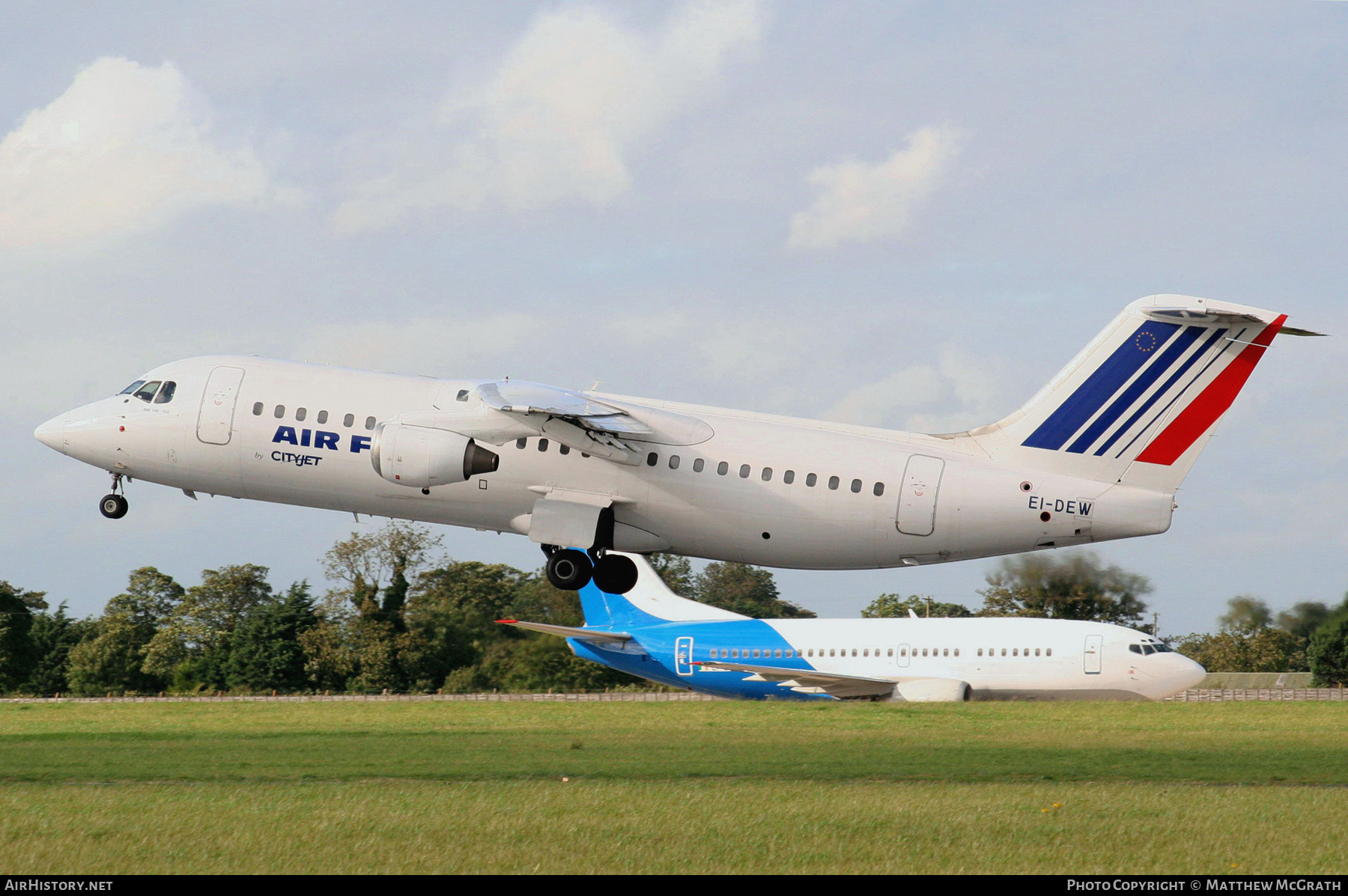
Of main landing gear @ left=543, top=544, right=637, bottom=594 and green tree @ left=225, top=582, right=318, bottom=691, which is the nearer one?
main landing gear @ left=543, top=544, right=637, bottom=594

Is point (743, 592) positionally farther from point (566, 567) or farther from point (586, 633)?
point (566, 567)

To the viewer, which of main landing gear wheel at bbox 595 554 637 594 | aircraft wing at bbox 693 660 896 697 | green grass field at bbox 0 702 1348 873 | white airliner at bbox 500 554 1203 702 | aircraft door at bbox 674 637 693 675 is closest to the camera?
green grass field at bbox 0 702 1348 873

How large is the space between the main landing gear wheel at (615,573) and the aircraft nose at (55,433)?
1202 cm

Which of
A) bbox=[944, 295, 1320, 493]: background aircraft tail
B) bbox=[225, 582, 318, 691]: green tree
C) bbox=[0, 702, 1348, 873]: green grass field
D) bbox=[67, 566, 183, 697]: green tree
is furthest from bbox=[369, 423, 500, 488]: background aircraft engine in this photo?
bbox=[67, 566, 183, 697]: green tree

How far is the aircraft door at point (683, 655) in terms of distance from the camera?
2383 inches

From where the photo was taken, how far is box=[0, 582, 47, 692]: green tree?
246 ft

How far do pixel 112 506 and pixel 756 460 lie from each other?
14053 mm

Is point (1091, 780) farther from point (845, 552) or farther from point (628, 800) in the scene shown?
point (628, 800)

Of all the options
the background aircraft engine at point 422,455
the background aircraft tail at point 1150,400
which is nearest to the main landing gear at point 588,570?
the background aircraft engine at point 422,455

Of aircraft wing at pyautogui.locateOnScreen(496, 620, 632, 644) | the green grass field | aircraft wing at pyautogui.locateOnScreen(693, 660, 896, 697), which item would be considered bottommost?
the green grass field

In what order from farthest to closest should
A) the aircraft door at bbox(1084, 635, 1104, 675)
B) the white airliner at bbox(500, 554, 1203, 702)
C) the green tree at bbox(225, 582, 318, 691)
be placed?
the green tree at bbox(225, 582, 318, 691) < the white airliner at bbox(500, 554, 1203, 702) < the aircraft door at bbox(1084, 635, 1104, 675)

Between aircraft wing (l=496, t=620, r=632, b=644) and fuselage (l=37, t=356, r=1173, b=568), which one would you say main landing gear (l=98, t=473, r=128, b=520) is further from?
aircraft wing (l=496, t=620, r=632, b=644)

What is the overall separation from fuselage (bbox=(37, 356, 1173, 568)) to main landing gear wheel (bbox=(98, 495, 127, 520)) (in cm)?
75
